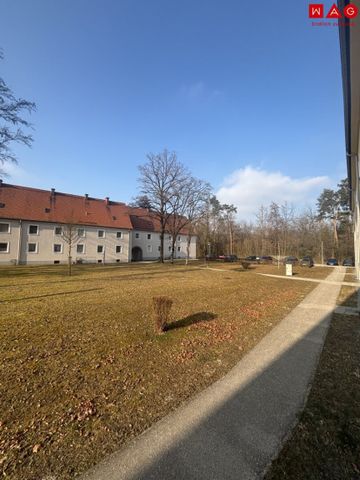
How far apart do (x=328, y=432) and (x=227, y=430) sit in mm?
1249

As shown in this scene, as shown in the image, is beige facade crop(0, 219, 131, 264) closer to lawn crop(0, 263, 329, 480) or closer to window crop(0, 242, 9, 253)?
window crop(0, 242, 9, 253)

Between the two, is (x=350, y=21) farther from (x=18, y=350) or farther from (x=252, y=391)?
(x=18, y=350)

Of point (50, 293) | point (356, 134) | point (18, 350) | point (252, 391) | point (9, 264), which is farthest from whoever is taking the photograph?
point (9, 264)

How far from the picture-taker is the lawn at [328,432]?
231 centimetres

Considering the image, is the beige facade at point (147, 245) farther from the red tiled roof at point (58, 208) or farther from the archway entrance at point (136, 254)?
the red tiled roof at point (58, 208)

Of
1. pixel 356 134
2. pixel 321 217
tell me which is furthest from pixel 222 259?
pixel 356 134

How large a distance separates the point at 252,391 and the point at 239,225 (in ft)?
204

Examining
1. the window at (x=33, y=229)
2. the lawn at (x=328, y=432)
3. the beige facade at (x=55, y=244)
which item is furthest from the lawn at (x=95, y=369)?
the window at (x=33, y=229)

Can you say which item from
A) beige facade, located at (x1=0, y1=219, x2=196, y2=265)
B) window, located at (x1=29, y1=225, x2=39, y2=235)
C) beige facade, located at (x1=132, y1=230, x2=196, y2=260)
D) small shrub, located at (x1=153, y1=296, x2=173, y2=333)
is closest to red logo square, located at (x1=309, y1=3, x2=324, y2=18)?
small shrub, located at (x1=153, y1=296, x2=173, y2=333)

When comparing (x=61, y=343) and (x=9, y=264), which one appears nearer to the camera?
(x=61, y=343)

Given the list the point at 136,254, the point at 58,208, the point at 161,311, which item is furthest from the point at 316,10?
the point at 136,254

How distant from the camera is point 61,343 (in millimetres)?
5527

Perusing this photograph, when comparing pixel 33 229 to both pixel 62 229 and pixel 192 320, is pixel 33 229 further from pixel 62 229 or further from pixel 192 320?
pixel 192 320

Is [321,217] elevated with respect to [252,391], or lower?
elevated
